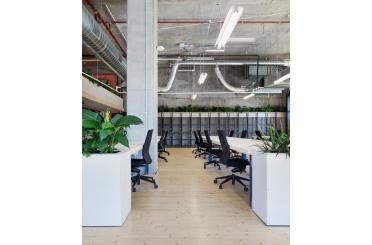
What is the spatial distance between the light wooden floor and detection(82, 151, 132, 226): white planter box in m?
0.11

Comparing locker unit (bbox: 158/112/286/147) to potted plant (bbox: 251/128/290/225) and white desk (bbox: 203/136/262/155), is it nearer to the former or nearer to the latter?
white desk (bbox: 203/136/262/155)

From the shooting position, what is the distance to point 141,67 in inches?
257

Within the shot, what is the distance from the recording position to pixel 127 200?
3.47 meters

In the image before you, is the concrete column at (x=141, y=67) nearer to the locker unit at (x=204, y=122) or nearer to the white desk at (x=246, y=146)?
the white desk at (x=246, y=146)

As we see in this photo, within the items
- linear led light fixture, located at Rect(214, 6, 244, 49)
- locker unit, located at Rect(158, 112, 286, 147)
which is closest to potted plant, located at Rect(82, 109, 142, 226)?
linear led light fixture, located at Rect(214, 6, 244, 49)

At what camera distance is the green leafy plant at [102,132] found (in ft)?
10.2

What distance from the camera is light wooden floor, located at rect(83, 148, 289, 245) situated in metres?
2.71

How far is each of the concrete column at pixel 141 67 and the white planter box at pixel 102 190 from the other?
3332mm

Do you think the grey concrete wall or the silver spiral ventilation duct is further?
the grey concrete wall

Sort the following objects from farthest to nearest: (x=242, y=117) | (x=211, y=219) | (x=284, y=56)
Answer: (x=242, y=117), (x=284, y=56), (x=211, y=219)

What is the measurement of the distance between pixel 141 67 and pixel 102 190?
398cm
